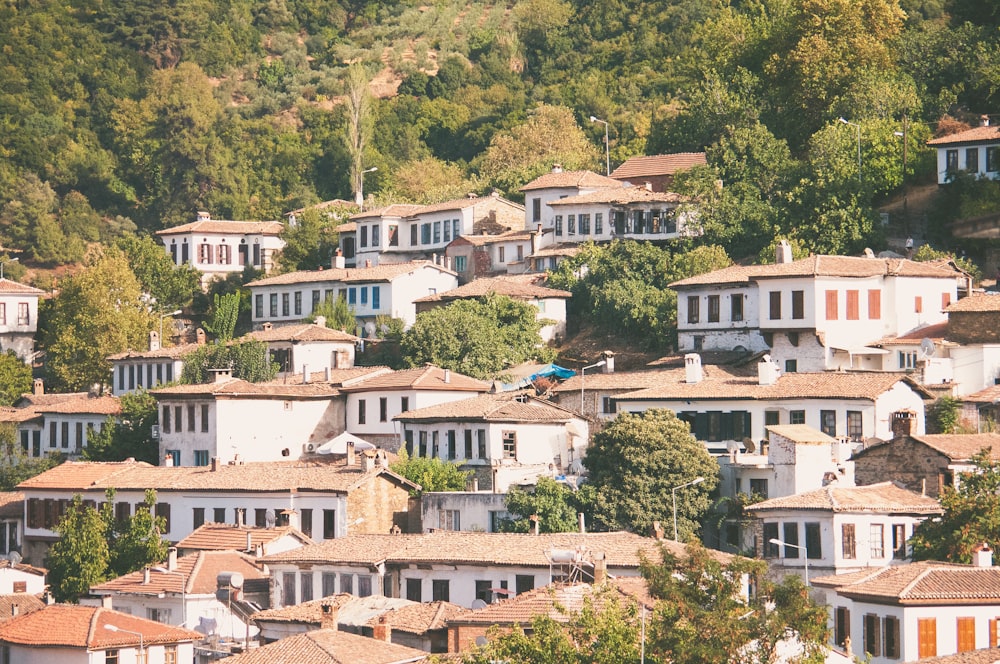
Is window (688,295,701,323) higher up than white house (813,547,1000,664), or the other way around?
window (688,295,701,323)

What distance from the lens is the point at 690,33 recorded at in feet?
412

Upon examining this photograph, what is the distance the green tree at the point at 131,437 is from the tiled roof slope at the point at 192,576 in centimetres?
1619

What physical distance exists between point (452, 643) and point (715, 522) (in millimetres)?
14926

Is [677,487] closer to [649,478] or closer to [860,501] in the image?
[649,478]

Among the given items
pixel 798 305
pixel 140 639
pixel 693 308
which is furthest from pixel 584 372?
pixel 140 639

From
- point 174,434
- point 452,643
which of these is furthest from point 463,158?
point 452,643

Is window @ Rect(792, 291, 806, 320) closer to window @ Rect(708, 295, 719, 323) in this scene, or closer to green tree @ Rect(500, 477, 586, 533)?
window @ Rect(708, 295, 719, 323)

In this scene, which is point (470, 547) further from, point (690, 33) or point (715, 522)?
point (690, 33)

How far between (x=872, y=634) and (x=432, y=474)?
21.7 meters

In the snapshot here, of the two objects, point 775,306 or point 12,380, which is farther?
point 12,380

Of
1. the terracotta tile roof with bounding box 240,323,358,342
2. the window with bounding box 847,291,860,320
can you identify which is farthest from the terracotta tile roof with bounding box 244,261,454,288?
the window with bounding box 847,291,860,320

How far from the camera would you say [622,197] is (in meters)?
84.3

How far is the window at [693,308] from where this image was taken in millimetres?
72088

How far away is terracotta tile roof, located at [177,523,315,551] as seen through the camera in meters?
61.2
